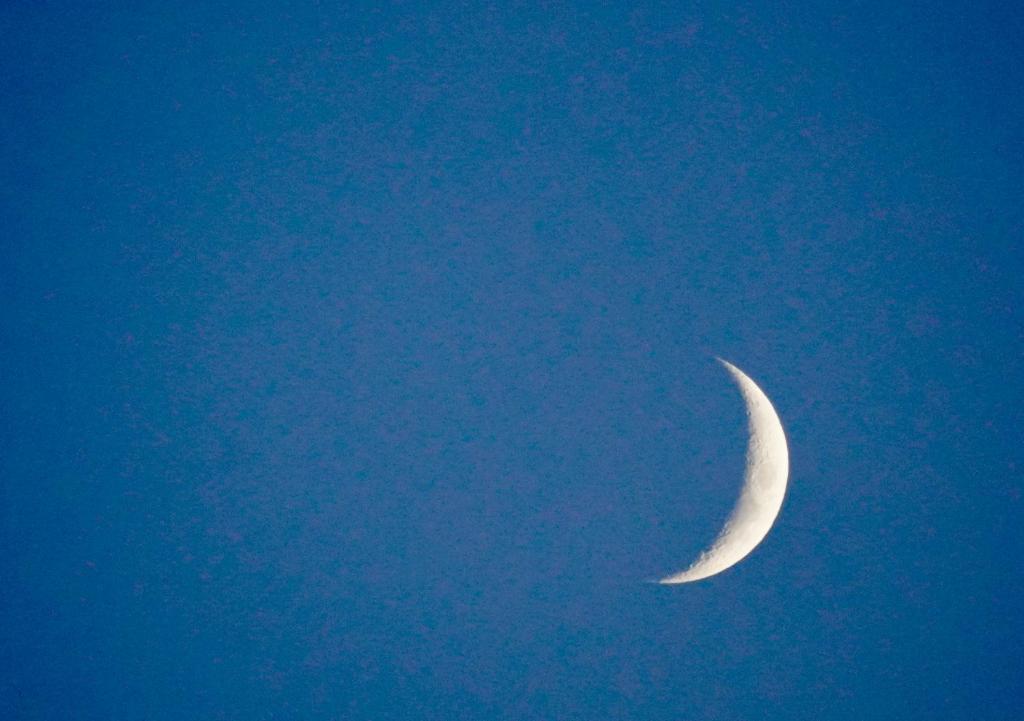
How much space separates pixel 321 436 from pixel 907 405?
220cm

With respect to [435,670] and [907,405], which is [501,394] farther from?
[907,405]

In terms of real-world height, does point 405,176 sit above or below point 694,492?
above

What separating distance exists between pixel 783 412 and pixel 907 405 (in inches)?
19.3

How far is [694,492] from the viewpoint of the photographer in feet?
4.32

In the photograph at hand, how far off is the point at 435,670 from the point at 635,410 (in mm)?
1223

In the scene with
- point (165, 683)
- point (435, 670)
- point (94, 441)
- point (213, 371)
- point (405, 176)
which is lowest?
point (435, 670)

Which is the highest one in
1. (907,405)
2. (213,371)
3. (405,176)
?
(405,176)

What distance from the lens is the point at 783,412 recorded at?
1.39 m

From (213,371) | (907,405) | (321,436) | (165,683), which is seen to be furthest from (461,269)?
(165,683)

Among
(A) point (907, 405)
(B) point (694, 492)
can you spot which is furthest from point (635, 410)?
(A) point (907, 405)

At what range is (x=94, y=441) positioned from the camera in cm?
136

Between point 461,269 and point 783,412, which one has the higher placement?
point 461,269

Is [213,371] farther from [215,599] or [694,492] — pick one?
[694,492]

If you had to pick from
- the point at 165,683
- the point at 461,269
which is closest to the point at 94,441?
the point at 165,683
